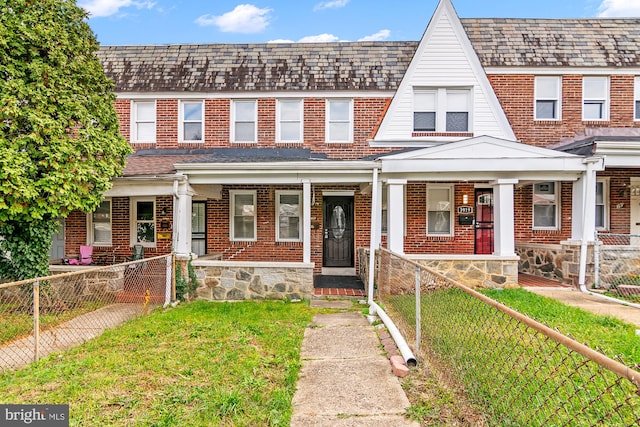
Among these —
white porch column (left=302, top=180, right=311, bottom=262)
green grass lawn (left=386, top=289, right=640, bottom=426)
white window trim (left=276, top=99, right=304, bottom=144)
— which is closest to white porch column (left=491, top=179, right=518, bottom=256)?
green grass lawn (left=386, top=289, right=640, bottom=426)

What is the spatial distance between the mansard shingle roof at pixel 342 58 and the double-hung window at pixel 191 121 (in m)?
0.46

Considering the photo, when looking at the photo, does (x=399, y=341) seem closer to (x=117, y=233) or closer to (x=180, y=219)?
(x=180, y=219)

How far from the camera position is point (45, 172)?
638 centimetres

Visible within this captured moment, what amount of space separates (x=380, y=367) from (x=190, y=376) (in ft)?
6.87

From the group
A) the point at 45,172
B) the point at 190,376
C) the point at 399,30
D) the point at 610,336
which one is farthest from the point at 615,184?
the point at 399,30

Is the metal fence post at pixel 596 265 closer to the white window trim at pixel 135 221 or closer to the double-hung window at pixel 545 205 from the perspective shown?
the double-hung window at pixel 545 205

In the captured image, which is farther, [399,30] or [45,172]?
[399,30]

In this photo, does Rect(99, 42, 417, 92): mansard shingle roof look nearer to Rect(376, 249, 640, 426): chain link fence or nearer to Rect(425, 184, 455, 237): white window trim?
Rect(425, 184, 455, 237): white window trim

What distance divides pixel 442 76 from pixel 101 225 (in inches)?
425

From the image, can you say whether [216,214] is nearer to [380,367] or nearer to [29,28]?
[29,28]

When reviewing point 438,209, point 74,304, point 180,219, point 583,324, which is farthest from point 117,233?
point 583,324

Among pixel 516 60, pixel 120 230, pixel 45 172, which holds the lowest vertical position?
pixel 120 230

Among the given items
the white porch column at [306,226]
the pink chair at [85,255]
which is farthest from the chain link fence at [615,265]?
the pink chair at [85,255]

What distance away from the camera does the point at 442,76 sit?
10.6m
